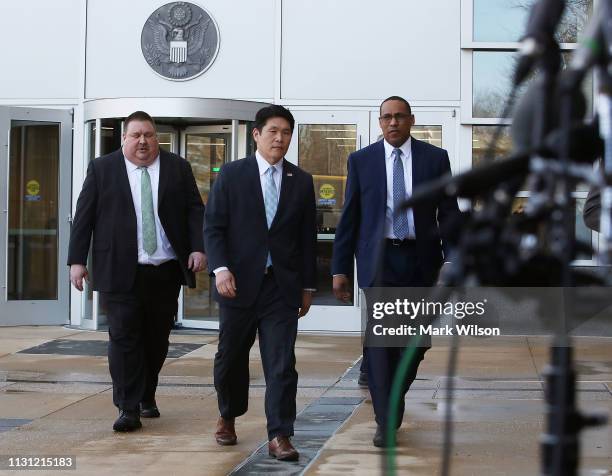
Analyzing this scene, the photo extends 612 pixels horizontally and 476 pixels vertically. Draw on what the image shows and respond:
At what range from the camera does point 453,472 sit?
17.0 ft

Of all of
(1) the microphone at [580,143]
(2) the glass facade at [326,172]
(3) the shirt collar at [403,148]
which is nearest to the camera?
(1) the microphone at [580,143]

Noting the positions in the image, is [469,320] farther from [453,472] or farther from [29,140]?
[29,140]

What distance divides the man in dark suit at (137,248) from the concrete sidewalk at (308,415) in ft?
1.52

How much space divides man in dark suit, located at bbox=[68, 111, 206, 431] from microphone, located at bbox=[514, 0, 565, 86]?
477 centimetres

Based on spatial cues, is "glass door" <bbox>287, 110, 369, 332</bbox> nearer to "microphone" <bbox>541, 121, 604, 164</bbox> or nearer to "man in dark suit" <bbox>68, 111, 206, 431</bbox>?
"man in dark suit" <bbox>68, 111, 206, 431</bbox>

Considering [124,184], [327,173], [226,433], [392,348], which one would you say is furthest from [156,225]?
[327,173]

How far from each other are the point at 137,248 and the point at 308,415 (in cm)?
151

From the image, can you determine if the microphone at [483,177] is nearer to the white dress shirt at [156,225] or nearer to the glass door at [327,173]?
the white dress shirt at [156,225]

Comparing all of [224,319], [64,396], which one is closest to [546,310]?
[224,319]

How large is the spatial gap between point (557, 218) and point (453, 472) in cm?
342

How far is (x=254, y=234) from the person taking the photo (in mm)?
5887

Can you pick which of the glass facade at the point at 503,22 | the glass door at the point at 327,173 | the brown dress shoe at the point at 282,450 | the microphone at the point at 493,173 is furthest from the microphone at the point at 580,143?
the glass facade at the point at 503,22

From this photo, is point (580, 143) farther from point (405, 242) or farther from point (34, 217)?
point (34, 217)

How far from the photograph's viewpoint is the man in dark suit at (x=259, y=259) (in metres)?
5.82
